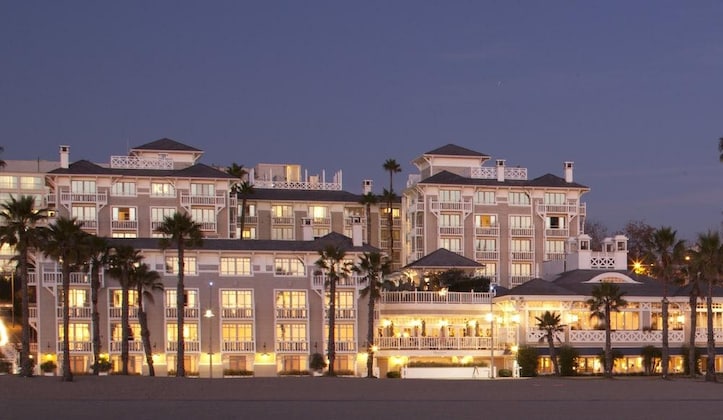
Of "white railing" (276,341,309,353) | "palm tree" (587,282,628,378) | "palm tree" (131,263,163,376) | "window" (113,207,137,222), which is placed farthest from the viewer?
"window" (113,207,137,222)

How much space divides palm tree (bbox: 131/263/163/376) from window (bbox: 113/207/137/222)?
21.4 meters

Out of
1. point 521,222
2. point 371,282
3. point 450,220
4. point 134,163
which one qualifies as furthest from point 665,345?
point 134,163

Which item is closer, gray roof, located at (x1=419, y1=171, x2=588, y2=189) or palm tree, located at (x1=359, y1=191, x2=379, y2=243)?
gray roof, located at (x1=419, y1=171, x2=588, y2=189)

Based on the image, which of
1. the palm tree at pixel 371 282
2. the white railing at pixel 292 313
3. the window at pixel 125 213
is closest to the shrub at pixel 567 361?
the palm tree at pixel 371 282

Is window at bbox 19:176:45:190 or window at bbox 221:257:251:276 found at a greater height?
window at bbox 19:176:45:190

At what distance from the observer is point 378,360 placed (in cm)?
9150

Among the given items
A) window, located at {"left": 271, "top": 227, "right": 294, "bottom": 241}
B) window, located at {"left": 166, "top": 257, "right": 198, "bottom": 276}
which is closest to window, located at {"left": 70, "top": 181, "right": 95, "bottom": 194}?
window, located at {"left": 166, "top": 257, "right": 198, "bottom": 276}

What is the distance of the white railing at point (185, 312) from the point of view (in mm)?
87250

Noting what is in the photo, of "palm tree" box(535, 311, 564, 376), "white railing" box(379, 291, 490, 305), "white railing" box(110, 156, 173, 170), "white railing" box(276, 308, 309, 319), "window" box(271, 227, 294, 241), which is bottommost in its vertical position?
"palm tree" box(535, 311, 564, 376)

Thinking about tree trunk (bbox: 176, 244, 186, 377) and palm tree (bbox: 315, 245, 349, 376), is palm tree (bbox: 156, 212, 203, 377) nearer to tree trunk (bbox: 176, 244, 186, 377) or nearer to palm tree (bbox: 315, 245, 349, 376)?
tree trunk (bbox: 176, 244, 186, 377)

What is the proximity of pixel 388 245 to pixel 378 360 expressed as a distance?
32.3 metres

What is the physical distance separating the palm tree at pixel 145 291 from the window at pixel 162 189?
2249 centimetres

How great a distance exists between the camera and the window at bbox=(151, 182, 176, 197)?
10675 cm

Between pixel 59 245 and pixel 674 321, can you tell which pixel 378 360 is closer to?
pixel 674 321
